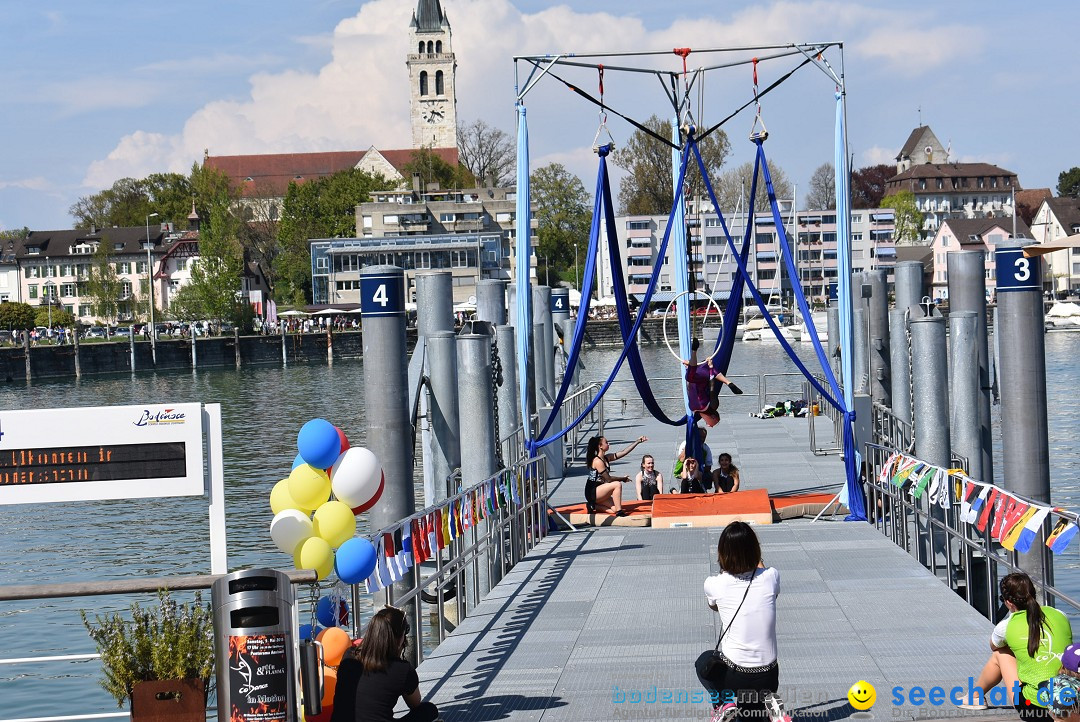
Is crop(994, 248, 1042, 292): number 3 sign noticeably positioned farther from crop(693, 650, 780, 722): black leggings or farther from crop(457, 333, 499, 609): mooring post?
crop(693, 650, 780, 722): black leggings

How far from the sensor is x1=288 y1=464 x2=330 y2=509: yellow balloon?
1096 centimetres

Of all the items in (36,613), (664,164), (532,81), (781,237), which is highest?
(664,164)

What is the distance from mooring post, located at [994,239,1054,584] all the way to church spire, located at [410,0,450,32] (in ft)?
583

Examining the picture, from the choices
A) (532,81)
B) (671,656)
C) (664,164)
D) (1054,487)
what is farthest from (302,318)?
(671,656)

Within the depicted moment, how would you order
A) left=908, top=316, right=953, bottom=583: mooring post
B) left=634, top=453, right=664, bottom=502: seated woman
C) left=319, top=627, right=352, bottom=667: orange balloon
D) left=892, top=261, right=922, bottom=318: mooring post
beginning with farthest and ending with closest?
left=892, top=261, right=922, bottom=318: mooring post, left=634, top=453, right=664, bottom=502: seated woman, left=908, top=316, right=953, bottom=583: mooring post, left=319, top=627, right=352, bottom=667: orange balloon

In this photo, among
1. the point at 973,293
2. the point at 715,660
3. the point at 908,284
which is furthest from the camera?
the point at 908,284

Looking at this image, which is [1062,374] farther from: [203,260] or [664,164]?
[203,260]

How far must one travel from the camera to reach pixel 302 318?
11825cm

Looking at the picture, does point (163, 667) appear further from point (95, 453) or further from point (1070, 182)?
point (1070, 182)

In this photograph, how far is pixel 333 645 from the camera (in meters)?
8.62

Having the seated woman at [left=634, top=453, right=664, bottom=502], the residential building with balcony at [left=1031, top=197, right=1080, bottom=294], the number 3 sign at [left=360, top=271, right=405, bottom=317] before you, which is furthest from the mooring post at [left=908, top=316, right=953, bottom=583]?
the residential building with balcony at [left=1031, top=197, right=1080, bottom=294]

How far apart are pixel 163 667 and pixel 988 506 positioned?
20.9 ft

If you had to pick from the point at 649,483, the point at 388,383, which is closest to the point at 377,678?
the point at 388,383

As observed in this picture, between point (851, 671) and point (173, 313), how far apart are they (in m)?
110
